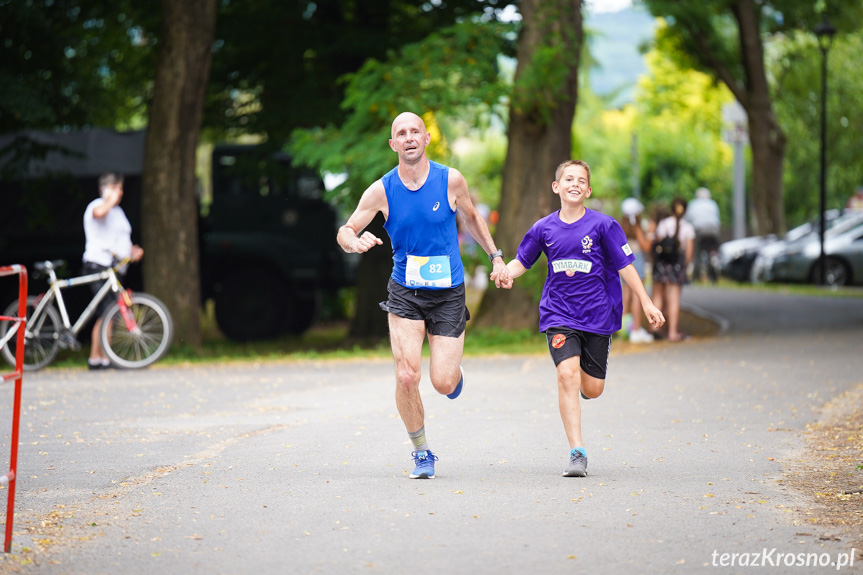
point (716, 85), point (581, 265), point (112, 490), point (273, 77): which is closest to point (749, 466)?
point (581, 265)

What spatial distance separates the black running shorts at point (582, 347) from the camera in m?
6.97

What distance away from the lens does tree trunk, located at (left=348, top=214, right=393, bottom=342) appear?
19.7 m

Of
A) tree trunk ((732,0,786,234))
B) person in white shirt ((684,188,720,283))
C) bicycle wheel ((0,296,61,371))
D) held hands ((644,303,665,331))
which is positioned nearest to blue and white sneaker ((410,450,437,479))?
held hands ((644,303,665,331))

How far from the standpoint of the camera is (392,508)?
5.89m

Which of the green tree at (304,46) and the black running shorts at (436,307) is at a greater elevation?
the green tree at (304,46)

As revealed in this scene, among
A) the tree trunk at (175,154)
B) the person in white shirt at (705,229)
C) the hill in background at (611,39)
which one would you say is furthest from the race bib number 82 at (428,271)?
the person in white shirt at (705,229)

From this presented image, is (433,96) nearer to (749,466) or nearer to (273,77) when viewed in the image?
(273,77)

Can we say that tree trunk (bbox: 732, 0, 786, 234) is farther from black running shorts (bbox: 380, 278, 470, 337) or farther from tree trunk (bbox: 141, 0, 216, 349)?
black running shorts (bbox: 380, 278, 470, 337)

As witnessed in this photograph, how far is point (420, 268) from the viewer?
6.64 m

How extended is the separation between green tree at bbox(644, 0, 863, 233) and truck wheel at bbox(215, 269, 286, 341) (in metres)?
14.7

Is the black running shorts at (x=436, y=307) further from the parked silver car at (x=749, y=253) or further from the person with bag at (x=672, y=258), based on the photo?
the parked silver car at (x=749, y=253)

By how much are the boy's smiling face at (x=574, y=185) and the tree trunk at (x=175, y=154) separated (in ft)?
31.7

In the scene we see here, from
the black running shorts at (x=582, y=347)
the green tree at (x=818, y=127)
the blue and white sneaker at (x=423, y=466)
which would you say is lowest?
the blue and white sneaker at (x=423, y=466)

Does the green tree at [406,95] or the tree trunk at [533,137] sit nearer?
the green tree at [406,95]
